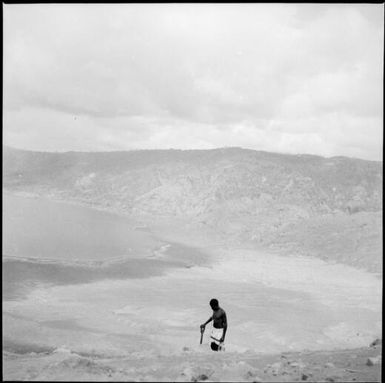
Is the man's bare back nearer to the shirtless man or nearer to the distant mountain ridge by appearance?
the shirtless man

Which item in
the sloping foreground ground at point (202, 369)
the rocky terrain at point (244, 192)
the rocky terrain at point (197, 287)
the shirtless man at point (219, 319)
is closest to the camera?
the sloping foreground ground at point (202, 369)

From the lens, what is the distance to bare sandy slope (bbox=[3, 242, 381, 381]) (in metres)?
8.43

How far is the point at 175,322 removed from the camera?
49.0 feet

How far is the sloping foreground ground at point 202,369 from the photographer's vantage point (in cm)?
732

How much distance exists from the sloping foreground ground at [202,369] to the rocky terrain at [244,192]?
20291mm

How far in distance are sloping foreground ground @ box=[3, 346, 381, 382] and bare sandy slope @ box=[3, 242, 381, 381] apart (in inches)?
1.2

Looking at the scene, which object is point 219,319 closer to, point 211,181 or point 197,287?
point 197,287

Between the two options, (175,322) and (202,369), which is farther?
(175,322)

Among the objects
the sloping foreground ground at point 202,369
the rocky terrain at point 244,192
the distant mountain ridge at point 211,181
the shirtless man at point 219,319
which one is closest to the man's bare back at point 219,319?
the shirtless man at point 219,319

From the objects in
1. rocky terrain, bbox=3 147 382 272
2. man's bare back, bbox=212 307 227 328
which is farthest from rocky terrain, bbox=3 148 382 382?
man's bare back, bbox=212 307 227 328

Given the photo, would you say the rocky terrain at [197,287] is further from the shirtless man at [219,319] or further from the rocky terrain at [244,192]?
the shirtless man at [219,319]

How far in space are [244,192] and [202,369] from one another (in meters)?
54.1

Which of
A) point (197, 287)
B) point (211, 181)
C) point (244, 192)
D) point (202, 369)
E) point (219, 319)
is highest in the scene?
point (211, 181)

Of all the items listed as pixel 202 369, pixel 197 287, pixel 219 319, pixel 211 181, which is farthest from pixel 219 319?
pixel 211 181
